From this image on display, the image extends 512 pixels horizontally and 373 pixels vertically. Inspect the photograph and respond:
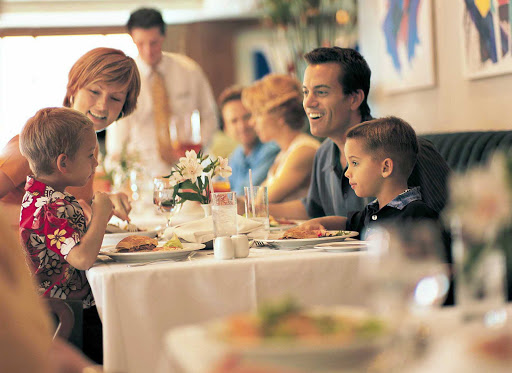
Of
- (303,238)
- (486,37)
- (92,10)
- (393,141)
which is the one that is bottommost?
(303,238)

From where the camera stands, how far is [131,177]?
3627 mm

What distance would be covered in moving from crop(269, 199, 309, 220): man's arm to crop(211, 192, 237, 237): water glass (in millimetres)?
1084

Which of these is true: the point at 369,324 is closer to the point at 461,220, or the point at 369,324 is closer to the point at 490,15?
the point at 461,220

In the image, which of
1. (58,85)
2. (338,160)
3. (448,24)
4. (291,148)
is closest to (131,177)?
(291,148)

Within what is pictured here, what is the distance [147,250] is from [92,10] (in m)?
6.96

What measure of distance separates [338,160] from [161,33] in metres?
2.41

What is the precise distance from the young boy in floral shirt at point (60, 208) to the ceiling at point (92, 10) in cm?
612

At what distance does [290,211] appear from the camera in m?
2.98

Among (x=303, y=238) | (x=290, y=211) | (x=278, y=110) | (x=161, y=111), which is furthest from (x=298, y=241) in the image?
(x=161, y=111)

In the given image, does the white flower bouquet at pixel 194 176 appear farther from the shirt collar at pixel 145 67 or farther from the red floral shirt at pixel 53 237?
the shirt collar at pixel 145 67

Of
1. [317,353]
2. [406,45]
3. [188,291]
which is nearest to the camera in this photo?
[317,353]

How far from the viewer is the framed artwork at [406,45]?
387cm

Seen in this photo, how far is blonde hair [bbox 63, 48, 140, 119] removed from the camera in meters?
2.40

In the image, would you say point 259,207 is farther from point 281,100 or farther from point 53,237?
point 281,100
